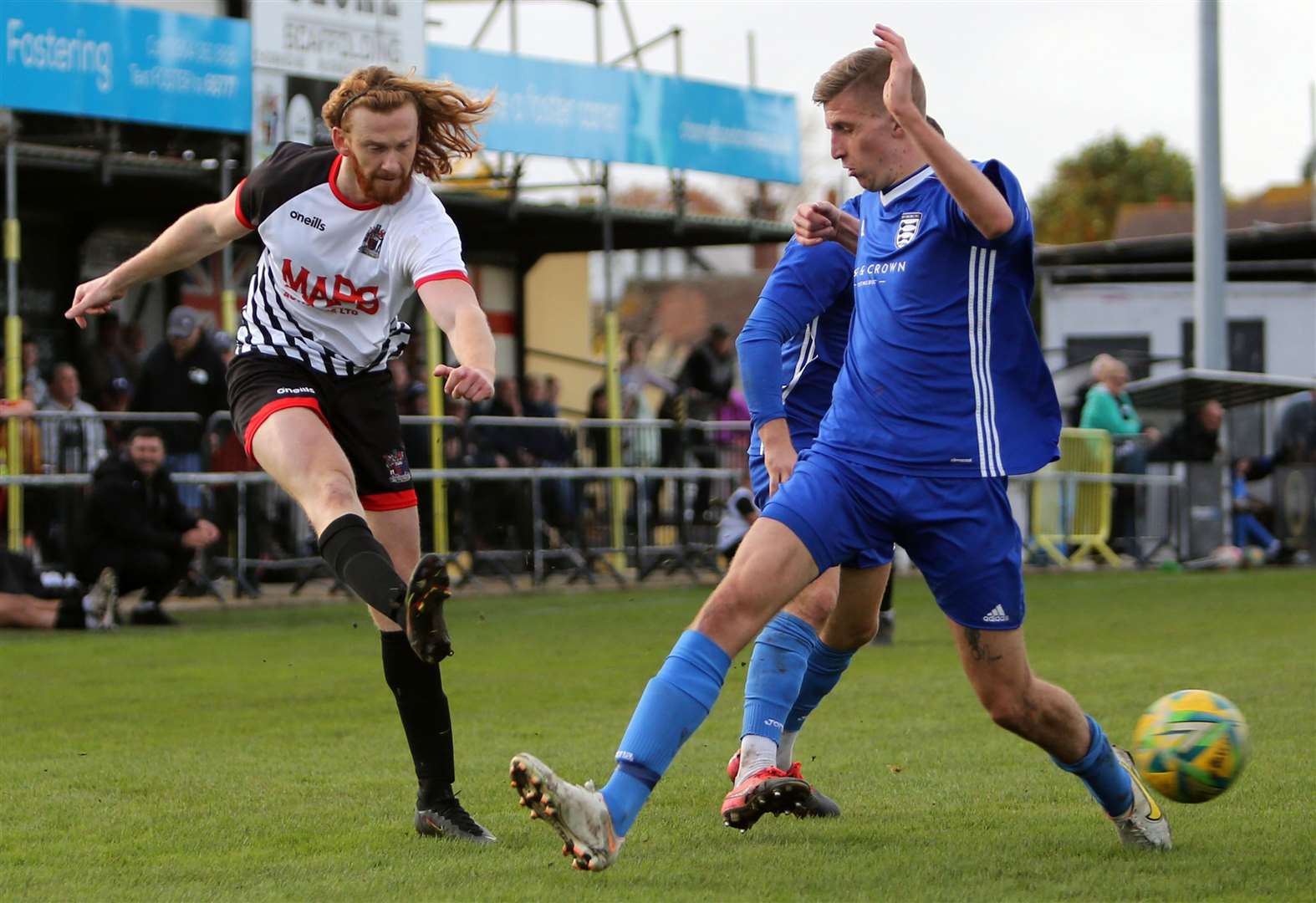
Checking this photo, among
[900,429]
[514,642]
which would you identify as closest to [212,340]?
[514,642]

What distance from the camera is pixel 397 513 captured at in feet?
18.8

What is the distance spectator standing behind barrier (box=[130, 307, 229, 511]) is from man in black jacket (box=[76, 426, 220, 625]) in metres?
0.96

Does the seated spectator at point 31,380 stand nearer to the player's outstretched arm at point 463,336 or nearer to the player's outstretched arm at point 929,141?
the player's outstretched arm at point 463,336

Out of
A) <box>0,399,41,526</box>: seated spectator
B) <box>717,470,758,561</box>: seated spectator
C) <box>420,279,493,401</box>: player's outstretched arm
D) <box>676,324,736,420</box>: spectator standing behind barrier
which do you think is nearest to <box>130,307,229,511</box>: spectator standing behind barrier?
<box>0,399,41,526</box>: seated spectator

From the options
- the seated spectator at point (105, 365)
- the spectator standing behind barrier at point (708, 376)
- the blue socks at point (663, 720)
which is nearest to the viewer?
the blue socks at point (663, 720)

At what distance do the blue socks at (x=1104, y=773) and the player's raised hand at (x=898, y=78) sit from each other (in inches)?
68.4

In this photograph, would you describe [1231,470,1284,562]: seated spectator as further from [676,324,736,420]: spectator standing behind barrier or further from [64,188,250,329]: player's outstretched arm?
[64,188,250,329]: player's outstretched arm

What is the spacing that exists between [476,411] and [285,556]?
2520 millimetres

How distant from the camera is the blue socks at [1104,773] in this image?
5.21 m

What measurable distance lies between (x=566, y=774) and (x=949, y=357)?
249 centimetres

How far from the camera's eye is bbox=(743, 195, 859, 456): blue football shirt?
5902 mm

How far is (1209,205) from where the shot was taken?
25.3m

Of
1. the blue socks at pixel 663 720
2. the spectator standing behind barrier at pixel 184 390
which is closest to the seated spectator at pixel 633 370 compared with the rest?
the spectator standing behind barrier at pixel 184 390

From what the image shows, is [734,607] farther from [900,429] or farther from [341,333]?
[341,333]
